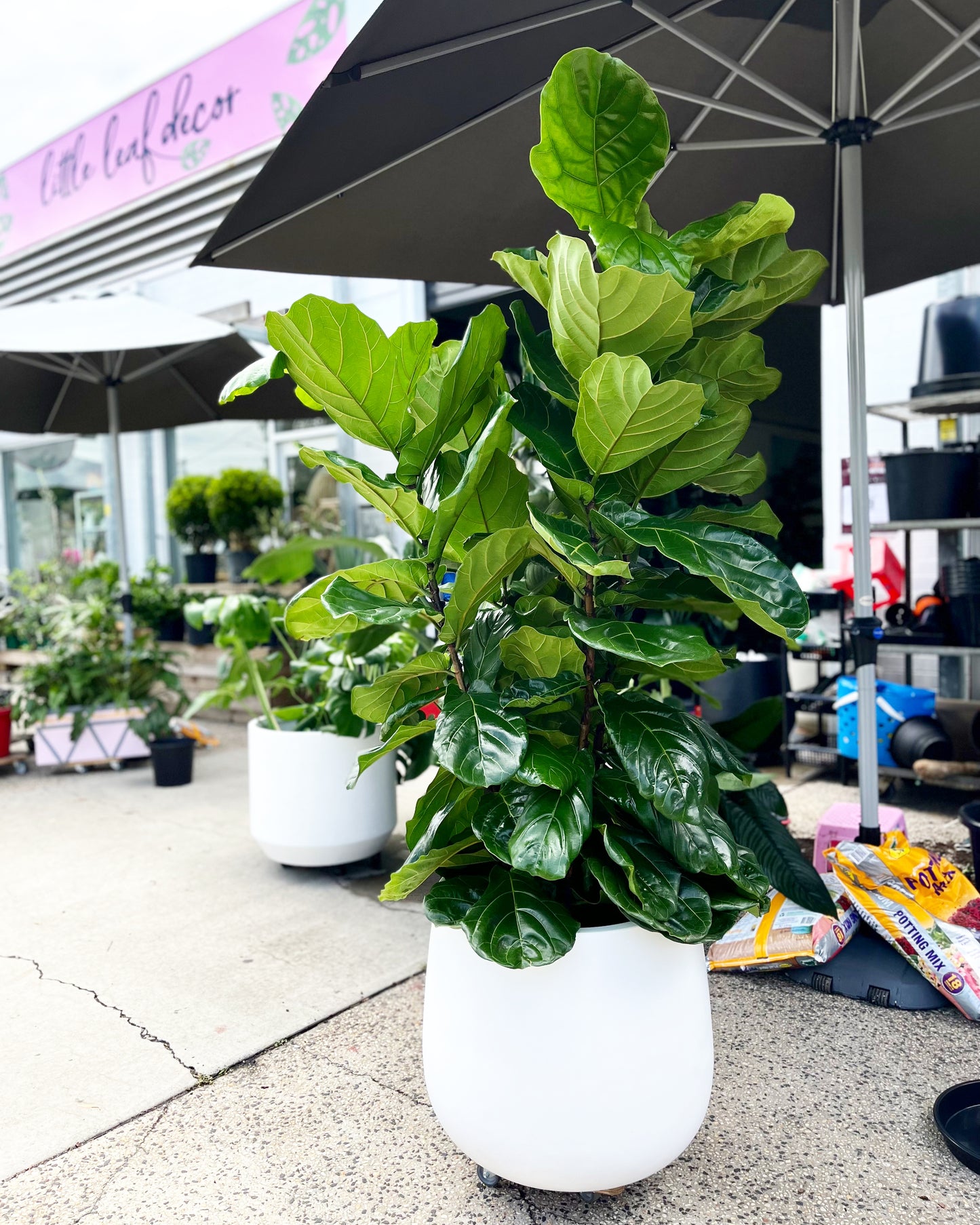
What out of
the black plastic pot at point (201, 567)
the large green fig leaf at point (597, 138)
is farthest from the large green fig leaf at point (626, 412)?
the black plastic pot at point (201, 567)

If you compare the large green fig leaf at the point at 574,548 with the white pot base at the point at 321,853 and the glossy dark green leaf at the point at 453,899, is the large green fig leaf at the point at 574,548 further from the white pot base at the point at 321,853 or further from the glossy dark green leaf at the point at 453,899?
the white pot base at the point at 321,853

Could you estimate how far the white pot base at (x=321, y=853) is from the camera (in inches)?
125

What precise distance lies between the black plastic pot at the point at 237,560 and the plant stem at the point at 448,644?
→ 19.1ft

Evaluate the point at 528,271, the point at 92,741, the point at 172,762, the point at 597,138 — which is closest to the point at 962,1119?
the point at 528,271

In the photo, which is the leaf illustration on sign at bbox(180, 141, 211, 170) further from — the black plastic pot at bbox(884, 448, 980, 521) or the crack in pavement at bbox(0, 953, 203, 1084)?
the crack in pavement at bbox(0, 953, 203, 1084)

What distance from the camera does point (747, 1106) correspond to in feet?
6.16

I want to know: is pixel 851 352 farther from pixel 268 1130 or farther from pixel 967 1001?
pixel 268 1130

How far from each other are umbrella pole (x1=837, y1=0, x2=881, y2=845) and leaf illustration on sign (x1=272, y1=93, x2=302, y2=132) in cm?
544

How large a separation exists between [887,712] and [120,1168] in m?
3.28

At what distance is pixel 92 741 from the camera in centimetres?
501

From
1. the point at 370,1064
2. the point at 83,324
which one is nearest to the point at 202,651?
the point at 83,324

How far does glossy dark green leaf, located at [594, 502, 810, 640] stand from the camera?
1.30 m

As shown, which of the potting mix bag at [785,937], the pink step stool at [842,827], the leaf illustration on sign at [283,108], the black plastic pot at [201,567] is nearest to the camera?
the potting mix bag at [785,937]

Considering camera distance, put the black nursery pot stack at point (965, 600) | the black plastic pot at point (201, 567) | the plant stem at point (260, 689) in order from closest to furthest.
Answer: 1. the plant stem at point (260, 689)
2. the black nursery pot stack at point (965, 600)
3. the black plastic pot at point (201, 567)
